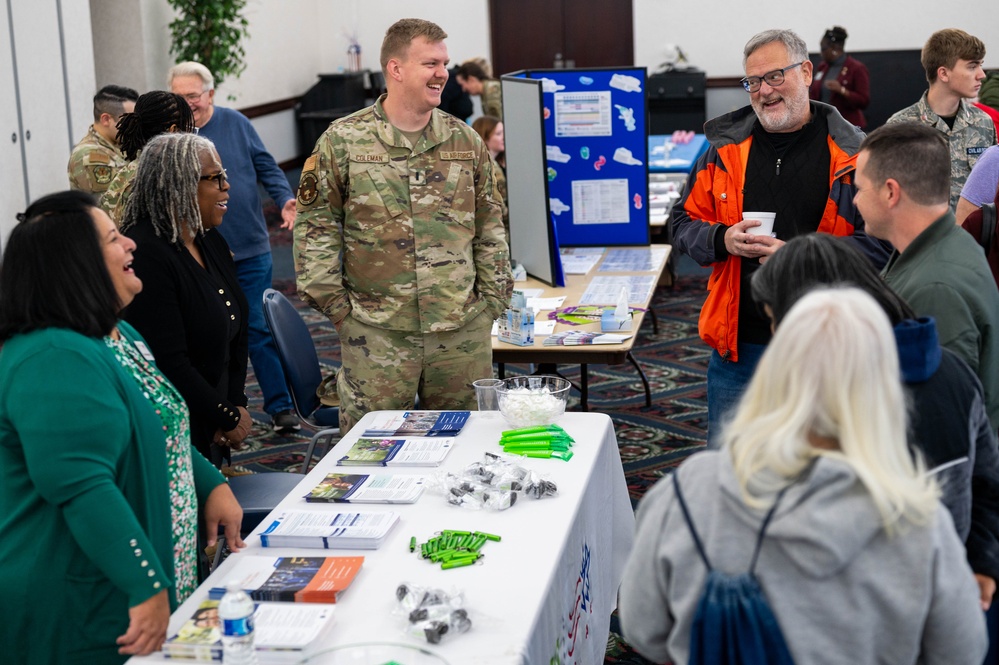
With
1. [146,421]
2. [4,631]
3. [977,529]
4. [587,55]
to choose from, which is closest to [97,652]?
[4,631]

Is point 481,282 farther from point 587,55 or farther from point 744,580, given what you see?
point 587,55

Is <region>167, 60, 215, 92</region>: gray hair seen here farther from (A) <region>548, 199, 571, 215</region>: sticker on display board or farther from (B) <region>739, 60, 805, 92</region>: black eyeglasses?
(B) <region>739, 60, 805, 92</region>: black eyeglasses

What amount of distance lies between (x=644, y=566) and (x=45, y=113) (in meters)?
7.38

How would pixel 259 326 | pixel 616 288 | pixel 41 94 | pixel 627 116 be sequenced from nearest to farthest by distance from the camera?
pixel 616 288, pixel 259 326, pixel 627 116, pixel 41 94

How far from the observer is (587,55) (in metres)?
14.2

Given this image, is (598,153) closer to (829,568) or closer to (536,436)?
(536,436)

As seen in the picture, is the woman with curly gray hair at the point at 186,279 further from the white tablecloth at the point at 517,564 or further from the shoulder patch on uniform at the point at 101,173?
the shoulder patch on uniform at the point at 101,173

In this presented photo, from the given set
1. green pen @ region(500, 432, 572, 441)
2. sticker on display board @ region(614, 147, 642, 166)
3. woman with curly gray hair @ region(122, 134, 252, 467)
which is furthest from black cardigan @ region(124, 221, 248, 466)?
sticker on display board @ region(614, 147, 642, 166)

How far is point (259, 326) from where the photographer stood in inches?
202

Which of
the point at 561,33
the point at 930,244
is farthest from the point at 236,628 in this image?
the point at 561,33

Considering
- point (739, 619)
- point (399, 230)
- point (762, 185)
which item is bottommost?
point (739, 619)

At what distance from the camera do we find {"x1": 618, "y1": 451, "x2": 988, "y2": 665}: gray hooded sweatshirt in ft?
4.58

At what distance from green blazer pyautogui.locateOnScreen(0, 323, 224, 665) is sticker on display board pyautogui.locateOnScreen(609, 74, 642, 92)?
12.3ft

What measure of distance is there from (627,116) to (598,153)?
0.23 m
